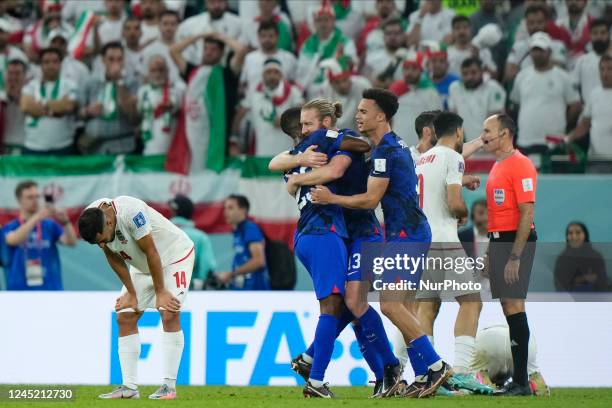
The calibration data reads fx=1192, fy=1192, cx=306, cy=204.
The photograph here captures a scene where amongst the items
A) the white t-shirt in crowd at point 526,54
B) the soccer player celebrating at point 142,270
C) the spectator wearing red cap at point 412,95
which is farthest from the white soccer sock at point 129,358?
the white t-shirt in crowd at point 526,54

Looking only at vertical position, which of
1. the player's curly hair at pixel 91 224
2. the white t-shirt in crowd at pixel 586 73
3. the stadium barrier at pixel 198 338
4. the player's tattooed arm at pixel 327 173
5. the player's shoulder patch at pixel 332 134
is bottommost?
the stadium barrier at pixel 198 338

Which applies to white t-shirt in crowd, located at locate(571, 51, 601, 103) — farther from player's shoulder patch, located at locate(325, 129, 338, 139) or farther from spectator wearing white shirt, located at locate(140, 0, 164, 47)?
player's shoulder patch, located at locate(325, 129, 338, 139)

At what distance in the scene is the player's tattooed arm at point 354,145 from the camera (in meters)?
9.30

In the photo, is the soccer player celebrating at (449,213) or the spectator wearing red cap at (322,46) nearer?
the soccer player celebrating at (449,213)

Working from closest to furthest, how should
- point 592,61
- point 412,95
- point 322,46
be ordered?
point 412,95 < point 592,61 < point 322,46

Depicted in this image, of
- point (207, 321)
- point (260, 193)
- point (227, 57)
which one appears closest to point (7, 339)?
point (207, 321)

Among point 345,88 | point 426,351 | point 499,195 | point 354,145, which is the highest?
point 345,88

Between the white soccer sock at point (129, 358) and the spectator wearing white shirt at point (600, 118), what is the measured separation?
23.3ft

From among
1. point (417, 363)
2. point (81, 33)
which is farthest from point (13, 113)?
point (417, 363)

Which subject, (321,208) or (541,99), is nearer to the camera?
(321,208)

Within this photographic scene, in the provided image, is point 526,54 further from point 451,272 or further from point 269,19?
point 451,272

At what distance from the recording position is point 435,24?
16.6 m

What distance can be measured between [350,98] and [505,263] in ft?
19.2

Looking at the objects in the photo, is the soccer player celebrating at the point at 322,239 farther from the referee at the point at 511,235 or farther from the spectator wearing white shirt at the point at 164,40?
the spectator wearing white shirt at the point at 164,40
